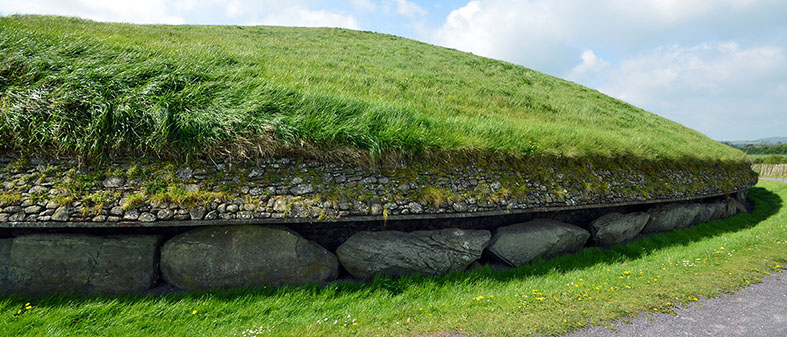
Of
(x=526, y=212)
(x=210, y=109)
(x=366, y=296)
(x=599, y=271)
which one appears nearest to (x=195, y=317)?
(x=366, y=296)

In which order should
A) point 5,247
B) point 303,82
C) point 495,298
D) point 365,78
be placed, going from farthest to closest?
point 365,78, point 303,82, point 495,298, point 5,247

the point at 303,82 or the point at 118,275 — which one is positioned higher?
the point at 303,82

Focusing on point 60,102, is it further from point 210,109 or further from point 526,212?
point 526,212

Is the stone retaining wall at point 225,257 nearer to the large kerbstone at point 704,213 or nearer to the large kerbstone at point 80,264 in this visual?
the large kerbstone at point 80,264

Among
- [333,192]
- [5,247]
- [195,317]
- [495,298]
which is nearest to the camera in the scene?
[195,317]

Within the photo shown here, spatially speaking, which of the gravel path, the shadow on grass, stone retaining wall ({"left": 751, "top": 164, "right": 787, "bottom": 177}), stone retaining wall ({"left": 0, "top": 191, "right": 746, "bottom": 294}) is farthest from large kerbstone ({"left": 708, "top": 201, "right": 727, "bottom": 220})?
stone retaining wall ({"left": 751, "top": 164, "right": 787, "bottom": 177})

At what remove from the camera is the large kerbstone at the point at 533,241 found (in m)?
7.25

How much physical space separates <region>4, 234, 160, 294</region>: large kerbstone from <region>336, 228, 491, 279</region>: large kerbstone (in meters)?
3.27

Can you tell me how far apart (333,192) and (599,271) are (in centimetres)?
577

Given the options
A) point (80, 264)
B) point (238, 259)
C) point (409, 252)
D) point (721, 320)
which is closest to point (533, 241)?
point (409, 252)

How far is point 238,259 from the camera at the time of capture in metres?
5.80

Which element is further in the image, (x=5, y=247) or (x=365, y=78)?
(x=365, y=78)

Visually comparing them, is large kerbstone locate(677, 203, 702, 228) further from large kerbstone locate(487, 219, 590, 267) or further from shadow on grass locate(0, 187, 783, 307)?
large kerbstone locate(487, 219, 590, 267)

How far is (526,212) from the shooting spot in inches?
296
